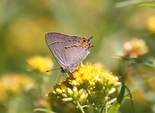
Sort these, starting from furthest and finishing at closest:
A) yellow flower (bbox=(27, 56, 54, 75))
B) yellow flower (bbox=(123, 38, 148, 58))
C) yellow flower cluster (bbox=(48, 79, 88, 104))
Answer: yellow flower (bbox=(27, 56, 54, 75))
yellow flower (bbox=(123, 38, 148, 58))
yellow flower cluster (bbox=(48, 79, 88, 104))

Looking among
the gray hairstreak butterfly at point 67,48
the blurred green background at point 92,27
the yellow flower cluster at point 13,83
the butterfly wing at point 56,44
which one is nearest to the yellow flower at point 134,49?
the blurred green background at point 92,27

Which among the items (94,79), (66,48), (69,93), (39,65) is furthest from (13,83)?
(94,79)

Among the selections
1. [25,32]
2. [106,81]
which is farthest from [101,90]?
[25,32]

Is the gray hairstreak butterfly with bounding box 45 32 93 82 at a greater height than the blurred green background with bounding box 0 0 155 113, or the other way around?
the blurred green background with bounding box 0 0 155 113

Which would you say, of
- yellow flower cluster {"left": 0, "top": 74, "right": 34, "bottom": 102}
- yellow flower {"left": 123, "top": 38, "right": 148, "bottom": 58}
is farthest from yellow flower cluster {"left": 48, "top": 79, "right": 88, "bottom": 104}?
yellow flower cluster {"left": 0, "top": 74, "right": 34, "bottom": 102}

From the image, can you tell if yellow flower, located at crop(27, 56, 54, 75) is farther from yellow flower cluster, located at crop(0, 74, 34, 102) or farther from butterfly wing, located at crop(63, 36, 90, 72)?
butterfly wing, located at crop(63, 36, 90, 72)

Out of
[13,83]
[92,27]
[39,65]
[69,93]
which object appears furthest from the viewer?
[92,27]

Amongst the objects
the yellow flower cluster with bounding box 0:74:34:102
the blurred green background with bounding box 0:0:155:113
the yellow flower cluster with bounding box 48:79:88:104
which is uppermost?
the blurred green background with bounding box 0:0:155:113

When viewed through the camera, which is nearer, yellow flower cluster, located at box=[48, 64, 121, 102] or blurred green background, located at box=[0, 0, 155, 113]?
yellow flower cluster, located at box=[48, 64, 121, 102]

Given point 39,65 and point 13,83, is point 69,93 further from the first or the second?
point 13,83
